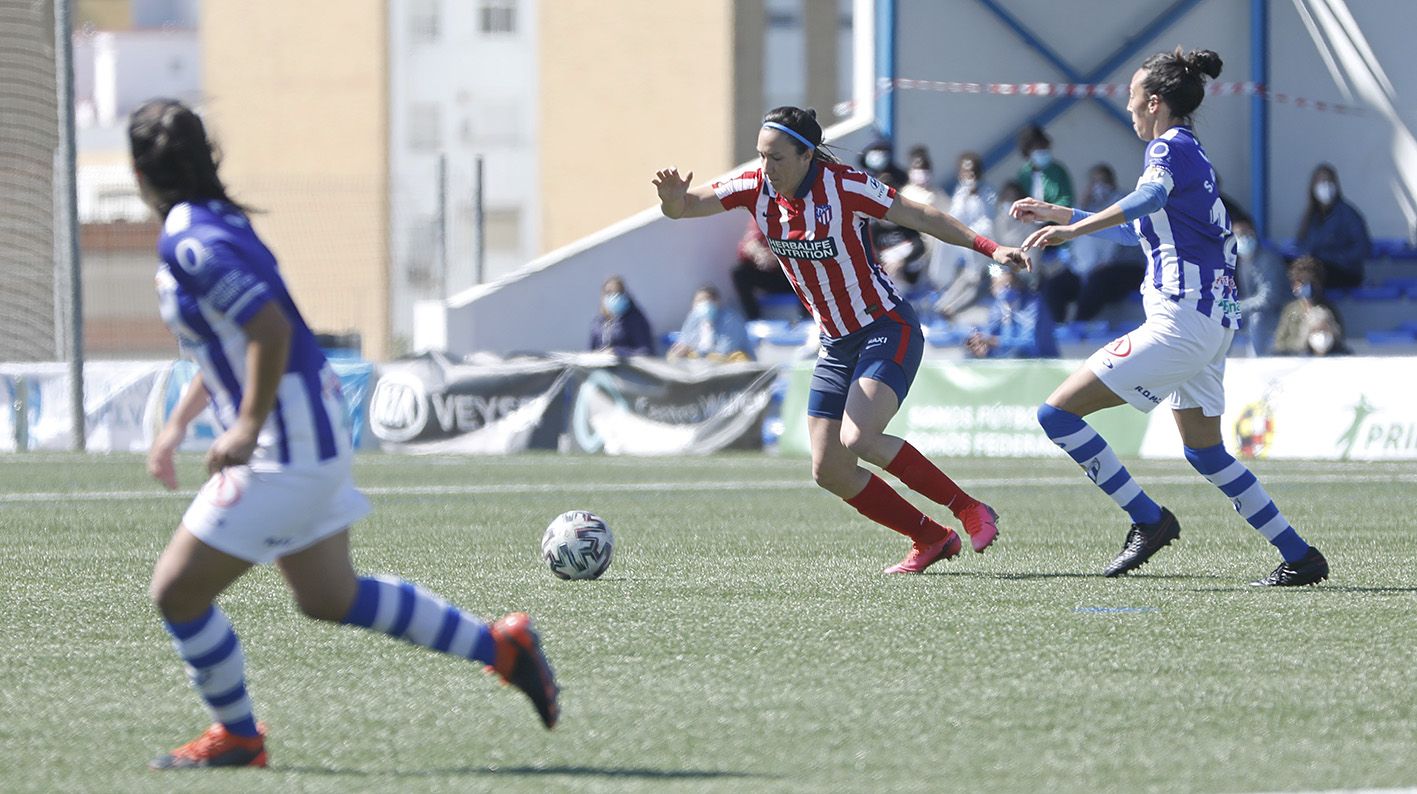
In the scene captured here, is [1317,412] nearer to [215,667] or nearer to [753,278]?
[753,278]

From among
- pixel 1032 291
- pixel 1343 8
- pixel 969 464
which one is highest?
pixel 1343 8

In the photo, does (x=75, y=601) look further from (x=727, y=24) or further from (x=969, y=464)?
(x=727, y=24)

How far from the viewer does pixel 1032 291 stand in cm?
1962

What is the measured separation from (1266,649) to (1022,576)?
6.90 feet

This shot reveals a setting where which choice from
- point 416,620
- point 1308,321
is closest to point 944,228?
point 416,620

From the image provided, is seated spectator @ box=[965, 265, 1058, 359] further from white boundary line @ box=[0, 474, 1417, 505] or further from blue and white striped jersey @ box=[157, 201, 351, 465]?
blue and white striped jersey @ box=[157, 201, 351, 465]

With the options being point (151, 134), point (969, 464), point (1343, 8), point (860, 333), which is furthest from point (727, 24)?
point (151, 134)

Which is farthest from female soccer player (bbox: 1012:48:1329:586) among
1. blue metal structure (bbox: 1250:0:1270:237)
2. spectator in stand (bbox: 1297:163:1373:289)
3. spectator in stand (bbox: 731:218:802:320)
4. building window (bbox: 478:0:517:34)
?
building window (bbox: 478:0:517:34)

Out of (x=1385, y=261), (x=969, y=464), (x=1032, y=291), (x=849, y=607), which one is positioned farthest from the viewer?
(x=1385, y=261)

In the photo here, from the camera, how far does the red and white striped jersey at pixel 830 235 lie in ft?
27.5

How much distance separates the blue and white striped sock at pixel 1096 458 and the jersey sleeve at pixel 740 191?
1.49 m

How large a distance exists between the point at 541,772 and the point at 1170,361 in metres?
3.98

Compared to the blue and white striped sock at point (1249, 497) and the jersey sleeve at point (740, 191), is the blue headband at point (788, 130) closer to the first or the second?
the jersey sleeve at point (740, 191)

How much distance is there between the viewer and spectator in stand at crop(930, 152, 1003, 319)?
2052cm
